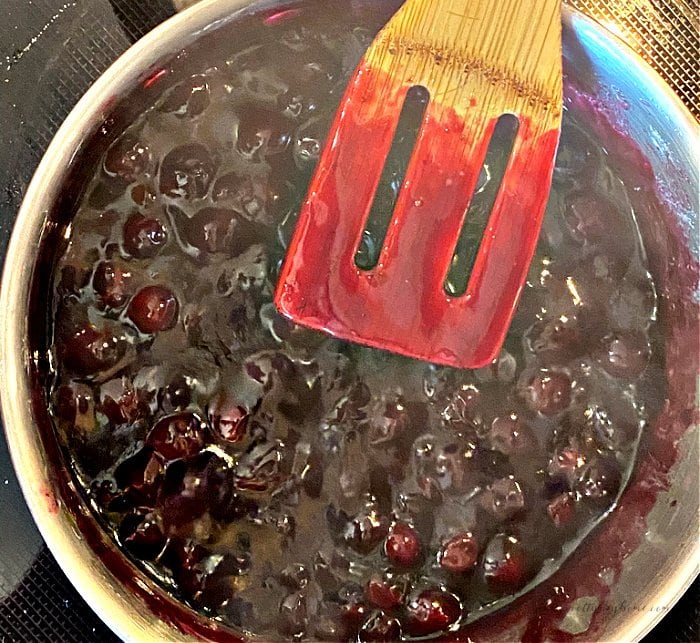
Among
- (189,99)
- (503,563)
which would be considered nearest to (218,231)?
(189,99)

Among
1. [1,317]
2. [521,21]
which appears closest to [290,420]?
[1,317]

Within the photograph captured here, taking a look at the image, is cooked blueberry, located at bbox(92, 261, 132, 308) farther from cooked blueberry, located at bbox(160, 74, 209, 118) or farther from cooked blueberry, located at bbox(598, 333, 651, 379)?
cooked blueberry, located at bbox(598, 333, 651, 379)

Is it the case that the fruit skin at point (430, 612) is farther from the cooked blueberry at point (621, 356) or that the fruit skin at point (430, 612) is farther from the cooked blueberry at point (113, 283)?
the cooked blueberry at point (113, 283)

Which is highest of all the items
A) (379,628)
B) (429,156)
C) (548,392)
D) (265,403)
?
(429,156)

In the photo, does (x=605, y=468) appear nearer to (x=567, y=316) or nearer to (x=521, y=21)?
(x=567, y=316)

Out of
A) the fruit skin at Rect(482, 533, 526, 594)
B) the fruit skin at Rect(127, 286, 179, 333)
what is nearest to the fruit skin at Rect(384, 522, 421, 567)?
the fruit skin at Rect(482, 533, 526, 594)

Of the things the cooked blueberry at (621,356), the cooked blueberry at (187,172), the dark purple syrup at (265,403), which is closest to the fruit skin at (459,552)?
the dark purple syrup at (265,403)

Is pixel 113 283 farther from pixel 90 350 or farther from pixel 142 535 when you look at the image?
pixel 142 535
